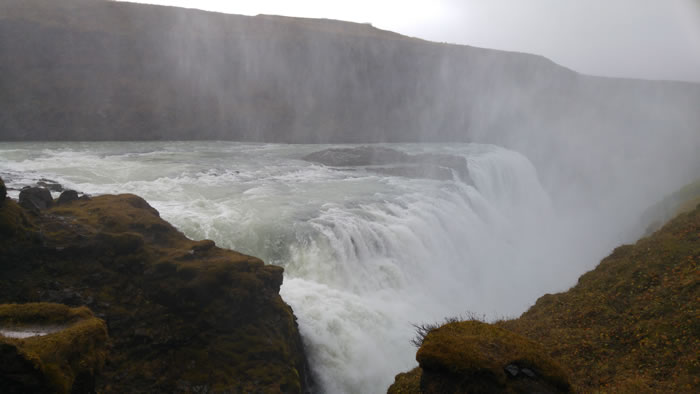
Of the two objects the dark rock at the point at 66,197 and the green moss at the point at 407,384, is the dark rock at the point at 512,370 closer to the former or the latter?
the green moss at the point at 407,384

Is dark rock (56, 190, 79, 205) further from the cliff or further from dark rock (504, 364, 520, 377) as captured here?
the cliff

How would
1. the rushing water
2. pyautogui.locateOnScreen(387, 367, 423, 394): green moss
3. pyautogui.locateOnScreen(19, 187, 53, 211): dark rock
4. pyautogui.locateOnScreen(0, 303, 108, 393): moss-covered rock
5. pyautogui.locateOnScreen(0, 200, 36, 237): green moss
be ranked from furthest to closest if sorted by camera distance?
the rushing water < pyautogui.locateOnScreen(19, 187, 53, 211): dark rock < pyautogui.locateOnScreen(0, 200, 36, 237): green moss < pyautogui.locateOnScreen(387, 367, 423, 394): green moss < pyautogui.locateOnScreen(0, 303, 108, 393): moss-covered rock

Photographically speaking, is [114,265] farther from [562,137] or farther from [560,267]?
[562,137]

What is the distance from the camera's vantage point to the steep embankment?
6152 millimetres

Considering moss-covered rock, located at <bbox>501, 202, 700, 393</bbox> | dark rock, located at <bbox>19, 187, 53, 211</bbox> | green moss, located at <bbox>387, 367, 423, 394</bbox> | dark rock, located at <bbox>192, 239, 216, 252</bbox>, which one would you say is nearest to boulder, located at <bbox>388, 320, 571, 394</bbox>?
green moss, located at <bbox>387, 367, 423, 394</bbox>

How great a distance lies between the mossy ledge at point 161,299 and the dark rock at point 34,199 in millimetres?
316

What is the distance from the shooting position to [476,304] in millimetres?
16562

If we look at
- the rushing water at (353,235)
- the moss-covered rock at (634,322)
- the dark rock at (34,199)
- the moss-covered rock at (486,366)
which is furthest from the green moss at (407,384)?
the dark rock at (34,199)

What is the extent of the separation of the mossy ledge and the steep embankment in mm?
2442

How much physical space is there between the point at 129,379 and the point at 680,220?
1382 cm

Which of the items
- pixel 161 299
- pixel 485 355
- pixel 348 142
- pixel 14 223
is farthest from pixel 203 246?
pixel 348 142

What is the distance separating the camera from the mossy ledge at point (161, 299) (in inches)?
278

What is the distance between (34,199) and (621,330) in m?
11.8

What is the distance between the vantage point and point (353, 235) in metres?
14.8
